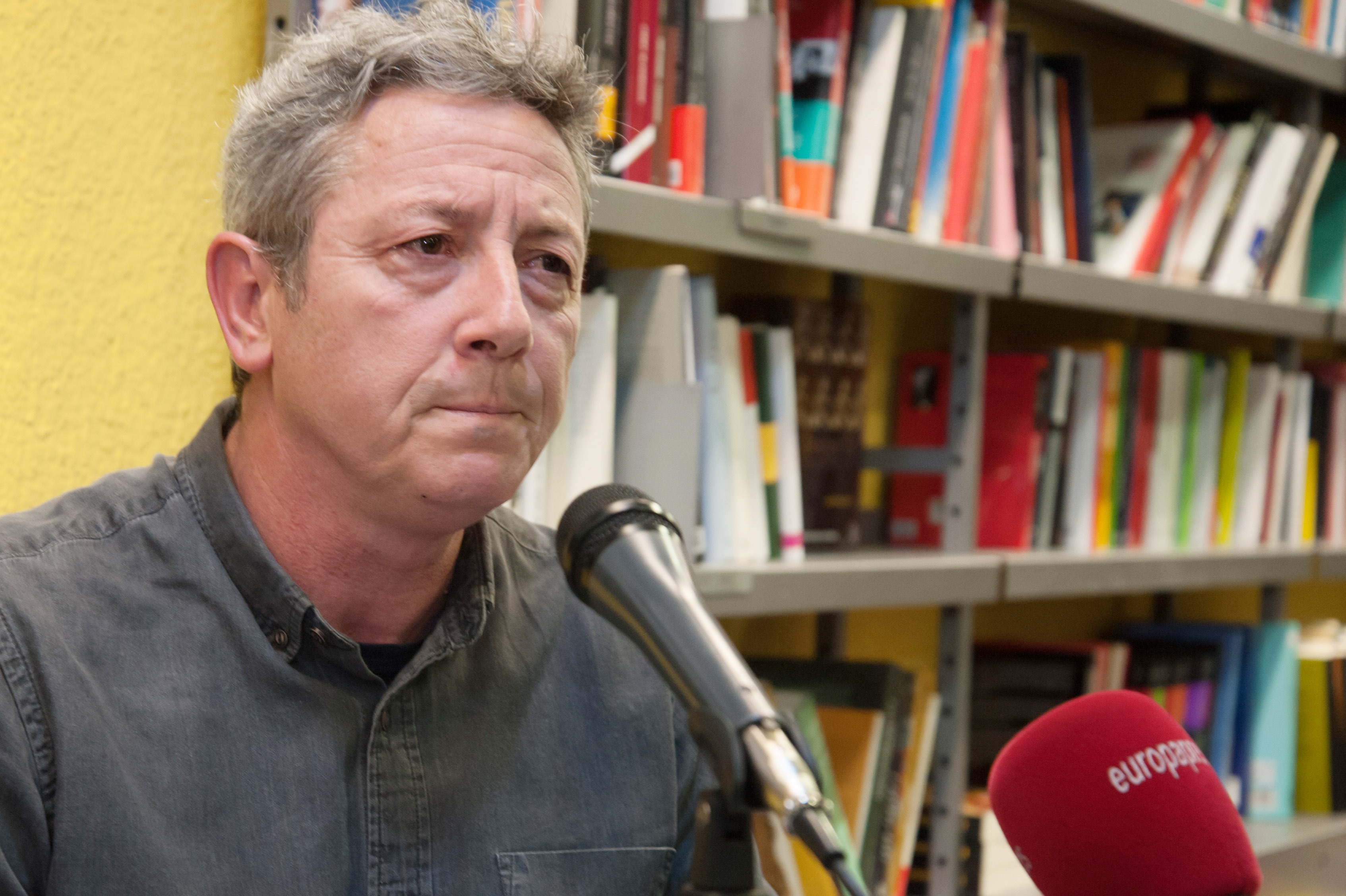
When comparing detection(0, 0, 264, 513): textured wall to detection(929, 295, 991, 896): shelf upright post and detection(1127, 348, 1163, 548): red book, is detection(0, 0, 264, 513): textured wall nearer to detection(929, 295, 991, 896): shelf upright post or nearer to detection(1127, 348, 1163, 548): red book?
detection(929, 295, 991, 896): shelf upright post

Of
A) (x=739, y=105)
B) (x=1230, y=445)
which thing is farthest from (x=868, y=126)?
(x=1230, y=445)

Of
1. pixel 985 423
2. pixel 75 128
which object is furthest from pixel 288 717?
pixel 985 423

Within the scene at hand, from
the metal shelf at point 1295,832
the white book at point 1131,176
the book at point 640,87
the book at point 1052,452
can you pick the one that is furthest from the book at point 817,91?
the metal shelf at point 1295,832

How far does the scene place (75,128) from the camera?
1.46 m

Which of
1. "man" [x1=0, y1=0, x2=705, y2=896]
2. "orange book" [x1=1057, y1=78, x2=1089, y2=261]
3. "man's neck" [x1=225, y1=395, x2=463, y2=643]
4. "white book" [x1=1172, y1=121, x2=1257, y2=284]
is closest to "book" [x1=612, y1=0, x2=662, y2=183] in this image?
"man" [x1=0, y1=0, x2=705, y2=896]

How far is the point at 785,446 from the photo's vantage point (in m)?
1.87

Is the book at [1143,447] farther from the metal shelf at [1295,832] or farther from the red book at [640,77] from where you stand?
the red book at [640,77]

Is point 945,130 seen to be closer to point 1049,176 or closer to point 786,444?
point 1049,176

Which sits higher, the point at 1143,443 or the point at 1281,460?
the point at 1143,443

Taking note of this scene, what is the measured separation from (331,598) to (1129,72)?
2435mm

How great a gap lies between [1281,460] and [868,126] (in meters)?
1.39

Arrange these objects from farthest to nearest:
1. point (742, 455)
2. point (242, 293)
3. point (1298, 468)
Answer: point (1298, 468) < point (742, 455) < point (242, 293)

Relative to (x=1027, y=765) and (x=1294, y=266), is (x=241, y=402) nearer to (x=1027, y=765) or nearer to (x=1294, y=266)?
(x=1027, y=765)

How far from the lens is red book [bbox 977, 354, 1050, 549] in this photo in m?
2.30
